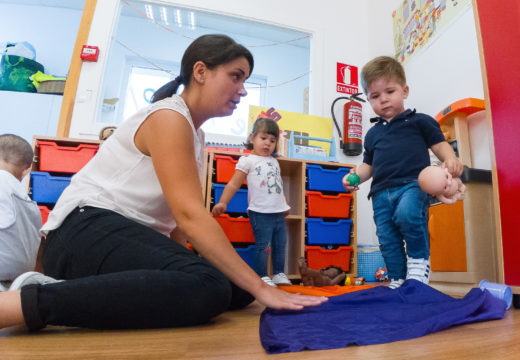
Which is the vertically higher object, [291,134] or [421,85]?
[421,85]

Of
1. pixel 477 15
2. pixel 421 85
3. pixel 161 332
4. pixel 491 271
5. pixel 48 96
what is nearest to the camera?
pixel 161 332

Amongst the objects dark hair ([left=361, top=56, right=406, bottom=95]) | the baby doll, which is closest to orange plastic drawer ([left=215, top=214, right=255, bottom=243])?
dark hair ([left=361, top=56, right=406, bottom=95])

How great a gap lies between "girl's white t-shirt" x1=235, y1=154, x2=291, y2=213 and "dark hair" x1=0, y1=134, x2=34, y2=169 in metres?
1.03

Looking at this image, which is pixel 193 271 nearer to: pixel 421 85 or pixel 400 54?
pixel 421 85

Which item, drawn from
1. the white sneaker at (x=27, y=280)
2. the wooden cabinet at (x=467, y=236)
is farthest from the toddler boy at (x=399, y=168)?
the white sneaker at (x=27, y=280)

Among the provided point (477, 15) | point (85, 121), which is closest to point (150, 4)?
point (85, 121)

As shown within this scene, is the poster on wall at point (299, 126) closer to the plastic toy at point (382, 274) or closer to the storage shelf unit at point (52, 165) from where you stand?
the plastic toy at point (382, 274)

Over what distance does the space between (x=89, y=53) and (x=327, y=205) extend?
78.9 inches

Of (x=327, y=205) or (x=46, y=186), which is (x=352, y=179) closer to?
(x=327, y=205)

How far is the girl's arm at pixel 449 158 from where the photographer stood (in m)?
1.08

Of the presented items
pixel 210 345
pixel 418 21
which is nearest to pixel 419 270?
pixel 210 345

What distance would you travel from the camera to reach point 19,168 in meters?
1.49

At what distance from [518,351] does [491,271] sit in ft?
3.67

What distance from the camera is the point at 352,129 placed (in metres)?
2.74
